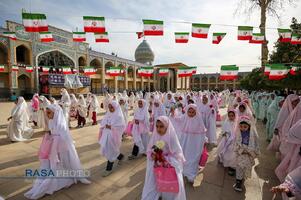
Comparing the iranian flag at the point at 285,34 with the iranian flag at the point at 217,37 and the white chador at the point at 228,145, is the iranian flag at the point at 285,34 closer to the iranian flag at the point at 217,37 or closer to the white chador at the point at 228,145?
the iranian flag at the point at 217,37

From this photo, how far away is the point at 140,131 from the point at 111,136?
106cm

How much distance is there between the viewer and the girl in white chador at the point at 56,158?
9.40ft

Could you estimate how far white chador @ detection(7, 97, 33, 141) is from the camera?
573 cm

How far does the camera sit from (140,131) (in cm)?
460

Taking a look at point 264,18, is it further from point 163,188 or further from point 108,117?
point 163,188

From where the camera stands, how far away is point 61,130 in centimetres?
302

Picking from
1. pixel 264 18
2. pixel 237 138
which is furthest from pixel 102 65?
pixel 237 138

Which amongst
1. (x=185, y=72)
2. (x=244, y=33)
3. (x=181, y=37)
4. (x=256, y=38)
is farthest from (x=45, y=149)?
(x=185, y=72)

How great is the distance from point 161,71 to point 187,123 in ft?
42.2

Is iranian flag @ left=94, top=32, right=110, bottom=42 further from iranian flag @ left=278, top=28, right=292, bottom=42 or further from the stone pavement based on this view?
iranian flag @ left=278, top=28, right=292, bottom=42

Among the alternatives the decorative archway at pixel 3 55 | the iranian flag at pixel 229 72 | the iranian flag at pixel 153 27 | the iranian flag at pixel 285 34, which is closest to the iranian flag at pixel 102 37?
the iranian flag at pixel 153 27

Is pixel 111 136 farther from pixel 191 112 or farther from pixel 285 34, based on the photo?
pixel 285 34

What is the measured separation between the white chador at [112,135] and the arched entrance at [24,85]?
71.9ft

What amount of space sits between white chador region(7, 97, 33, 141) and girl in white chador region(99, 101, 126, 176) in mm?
3872
